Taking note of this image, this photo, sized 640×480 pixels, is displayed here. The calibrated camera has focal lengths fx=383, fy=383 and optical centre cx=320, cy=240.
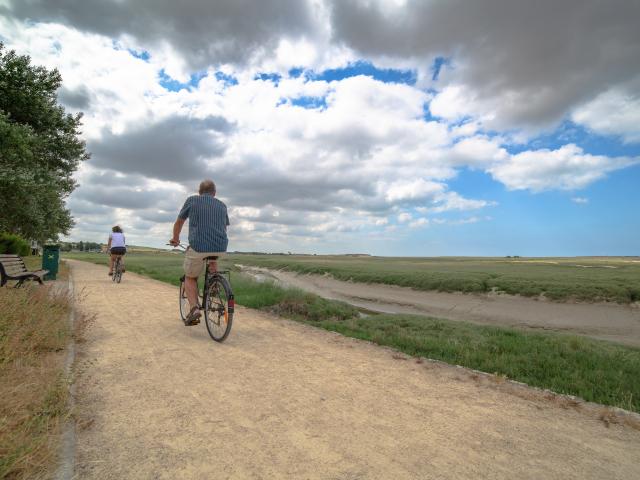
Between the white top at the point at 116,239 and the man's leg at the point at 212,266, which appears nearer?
the man's leg at the point at 212,266

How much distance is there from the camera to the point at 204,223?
6855mm

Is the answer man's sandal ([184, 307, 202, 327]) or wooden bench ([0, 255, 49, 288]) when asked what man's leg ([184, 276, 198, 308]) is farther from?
wooden bench ([0, 255, 49, 288])

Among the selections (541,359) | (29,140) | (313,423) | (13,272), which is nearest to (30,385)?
(313,423)

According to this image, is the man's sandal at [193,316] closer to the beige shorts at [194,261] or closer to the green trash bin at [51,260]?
the beige shorts at [194,261]

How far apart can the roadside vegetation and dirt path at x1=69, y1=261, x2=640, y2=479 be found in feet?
0.87

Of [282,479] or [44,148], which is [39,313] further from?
[44,148]

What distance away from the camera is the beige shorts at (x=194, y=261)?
693cm

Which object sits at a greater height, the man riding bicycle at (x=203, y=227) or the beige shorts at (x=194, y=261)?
the man riding bicycle at (x=203, y=227)

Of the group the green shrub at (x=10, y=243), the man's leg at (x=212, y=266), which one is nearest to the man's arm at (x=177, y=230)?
the man's leg at (x=212, y=266)

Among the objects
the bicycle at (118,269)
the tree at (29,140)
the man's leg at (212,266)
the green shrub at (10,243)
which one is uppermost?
the tree at (29,140)

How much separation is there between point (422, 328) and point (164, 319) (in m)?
7.89

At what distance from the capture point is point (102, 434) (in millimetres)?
3334

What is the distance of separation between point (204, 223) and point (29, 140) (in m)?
12.6

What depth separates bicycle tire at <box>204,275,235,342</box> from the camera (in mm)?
6602
